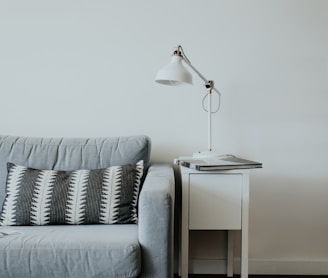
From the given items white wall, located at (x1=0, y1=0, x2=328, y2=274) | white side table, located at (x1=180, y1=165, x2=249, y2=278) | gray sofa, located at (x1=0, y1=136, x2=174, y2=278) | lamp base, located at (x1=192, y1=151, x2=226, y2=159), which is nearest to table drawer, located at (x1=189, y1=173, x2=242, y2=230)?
white side table, located at (x1=180, y1=165, x2=249, y2=278)

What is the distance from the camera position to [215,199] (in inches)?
70.5

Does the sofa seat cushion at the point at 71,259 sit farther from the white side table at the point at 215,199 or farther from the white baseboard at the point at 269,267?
the white baseboard at the point at 269,267

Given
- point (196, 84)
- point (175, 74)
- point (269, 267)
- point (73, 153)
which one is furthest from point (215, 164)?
point (269, 267)

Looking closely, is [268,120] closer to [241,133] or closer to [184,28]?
[241,133]

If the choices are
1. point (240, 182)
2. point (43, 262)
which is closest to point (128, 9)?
point (240, 182)

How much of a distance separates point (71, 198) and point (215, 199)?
68 cm

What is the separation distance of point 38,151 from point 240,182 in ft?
3.43

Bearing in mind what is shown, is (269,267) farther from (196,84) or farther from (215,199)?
(196,84)

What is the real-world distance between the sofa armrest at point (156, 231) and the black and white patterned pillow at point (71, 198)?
305mm

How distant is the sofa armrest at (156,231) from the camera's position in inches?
55.0

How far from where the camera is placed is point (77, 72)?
2.22 m

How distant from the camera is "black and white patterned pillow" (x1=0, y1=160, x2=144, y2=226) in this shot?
A: 5.52 feet

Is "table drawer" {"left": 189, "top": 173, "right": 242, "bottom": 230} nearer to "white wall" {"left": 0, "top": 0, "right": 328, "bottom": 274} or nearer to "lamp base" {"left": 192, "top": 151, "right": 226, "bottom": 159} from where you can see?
"lamp base" {"left": 192, "top": 151, "right": 226, "bottom": 159}

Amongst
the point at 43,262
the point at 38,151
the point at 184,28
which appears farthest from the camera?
the point at 184,28
